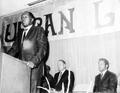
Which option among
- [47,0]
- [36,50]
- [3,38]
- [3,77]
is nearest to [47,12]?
[47,0]

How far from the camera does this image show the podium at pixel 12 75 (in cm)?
281

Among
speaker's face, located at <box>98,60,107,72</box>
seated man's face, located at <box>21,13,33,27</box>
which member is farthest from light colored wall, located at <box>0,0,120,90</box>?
seated man's face, located at <box>21,13,33,27</box>

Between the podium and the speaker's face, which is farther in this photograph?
the speaker's face

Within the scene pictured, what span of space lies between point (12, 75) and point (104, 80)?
3.38 feet

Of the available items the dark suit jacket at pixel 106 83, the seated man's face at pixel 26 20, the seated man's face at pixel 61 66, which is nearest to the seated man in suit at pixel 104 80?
the dark suit jacket at pixel 106 83

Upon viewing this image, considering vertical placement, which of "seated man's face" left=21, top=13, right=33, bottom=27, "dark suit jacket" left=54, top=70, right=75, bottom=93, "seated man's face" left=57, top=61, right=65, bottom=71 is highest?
"seated man's face" left=21, top=13, right=33, bottom=27

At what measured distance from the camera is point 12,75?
2.92m

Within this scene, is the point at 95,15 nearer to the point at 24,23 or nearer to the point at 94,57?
the point at 94,57

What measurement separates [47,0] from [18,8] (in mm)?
615

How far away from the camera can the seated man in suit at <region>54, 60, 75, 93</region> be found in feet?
10.5

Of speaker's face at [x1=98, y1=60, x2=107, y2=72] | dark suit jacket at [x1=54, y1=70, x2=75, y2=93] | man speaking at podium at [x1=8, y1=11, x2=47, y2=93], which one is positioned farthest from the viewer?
man speaking at podium at [x1=8, y1=11, x2=47, y2=93]

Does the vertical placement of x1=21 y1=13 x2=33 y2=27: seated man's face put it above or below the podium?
above

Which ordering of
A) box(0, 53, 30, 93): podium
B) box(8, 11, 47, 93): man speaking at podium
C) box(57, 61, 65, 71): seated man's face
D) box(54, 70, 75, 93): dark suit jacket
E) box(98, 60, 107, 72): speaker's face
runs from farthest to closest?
box(8, 11, 47, 93): man speaking at podium, box(57, 61, 65, 71): seated man's face, box(54, 70, 75, 93): dark suit jacket, box(98, 60, 107, 72): speaker's face, box(0, 53, 30, 93): podium

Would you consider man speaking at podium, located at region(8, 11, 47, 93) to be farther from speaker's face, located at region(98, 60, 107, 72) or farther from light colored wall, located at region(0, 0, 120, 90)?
speaker's face, located at region(98, 60, 107, 72)
